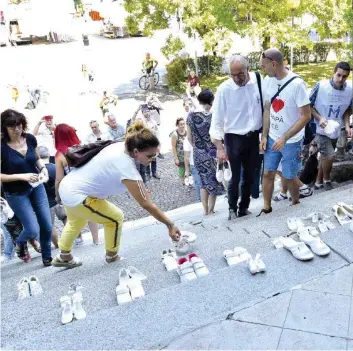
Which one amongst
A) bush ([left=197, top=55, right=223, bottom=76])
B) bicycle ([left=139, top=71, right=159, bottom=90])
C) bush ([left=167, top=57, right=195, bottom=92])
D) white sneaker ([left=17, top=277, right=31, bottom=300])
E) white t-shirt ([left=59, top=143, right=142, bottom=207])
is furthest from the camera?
bush ([left=197, top=55, right=223, bottom=76])

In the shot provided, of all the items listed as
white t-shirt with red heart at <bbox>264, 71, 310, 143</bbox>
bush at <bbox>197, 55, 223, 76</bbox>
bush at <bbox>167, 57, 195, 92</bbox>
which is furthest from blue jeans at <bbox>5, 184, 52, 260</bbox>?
bush at <bbox>197, 55, 223, 76</bbox>

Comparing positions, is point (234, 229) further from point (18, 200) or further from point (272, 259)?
point (18, 200)

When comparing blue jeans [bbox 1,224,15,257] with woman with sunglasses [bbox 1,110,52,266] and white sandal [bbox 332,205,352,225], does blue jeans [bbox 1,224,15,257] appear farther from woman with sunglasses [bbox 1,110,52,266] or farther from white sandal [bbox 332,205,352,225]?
white sandal [bbox 332,205,352,225]

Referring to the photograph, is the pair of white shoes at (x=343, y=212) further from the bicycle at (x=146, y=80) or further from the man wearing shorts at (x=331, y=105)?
the bicycle at (x=146, y=80)

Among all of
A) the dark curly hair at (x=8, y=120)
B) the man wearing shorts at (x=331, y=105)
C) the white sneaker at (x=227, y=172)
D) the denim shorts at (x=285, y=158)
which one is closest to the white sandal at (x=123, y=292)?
the white sneaker at (x=227, y=172)

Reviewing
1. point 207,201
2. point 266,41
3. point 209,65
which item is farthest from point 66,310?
point 209,65

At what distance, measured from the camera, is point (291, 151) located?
13.3 ft

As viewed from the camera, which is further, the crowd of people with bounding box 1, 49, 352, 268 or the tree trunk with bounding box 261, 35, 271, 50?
the tree trunk with bounding box 261, 35, 271, 50

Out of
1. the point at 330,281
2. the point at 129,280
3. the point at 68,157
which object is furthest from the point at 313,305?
the point at 68,157

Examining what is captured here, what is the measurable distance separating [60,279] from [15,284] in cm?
50

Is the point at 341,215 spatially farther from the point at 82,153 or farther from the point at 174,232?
the point at 82,153

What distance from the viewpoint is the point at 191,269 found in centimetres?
308

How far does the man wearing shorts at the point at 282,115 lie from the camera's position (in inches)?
149

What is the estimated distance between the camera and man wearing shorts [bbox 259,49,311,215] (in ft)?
12.4
